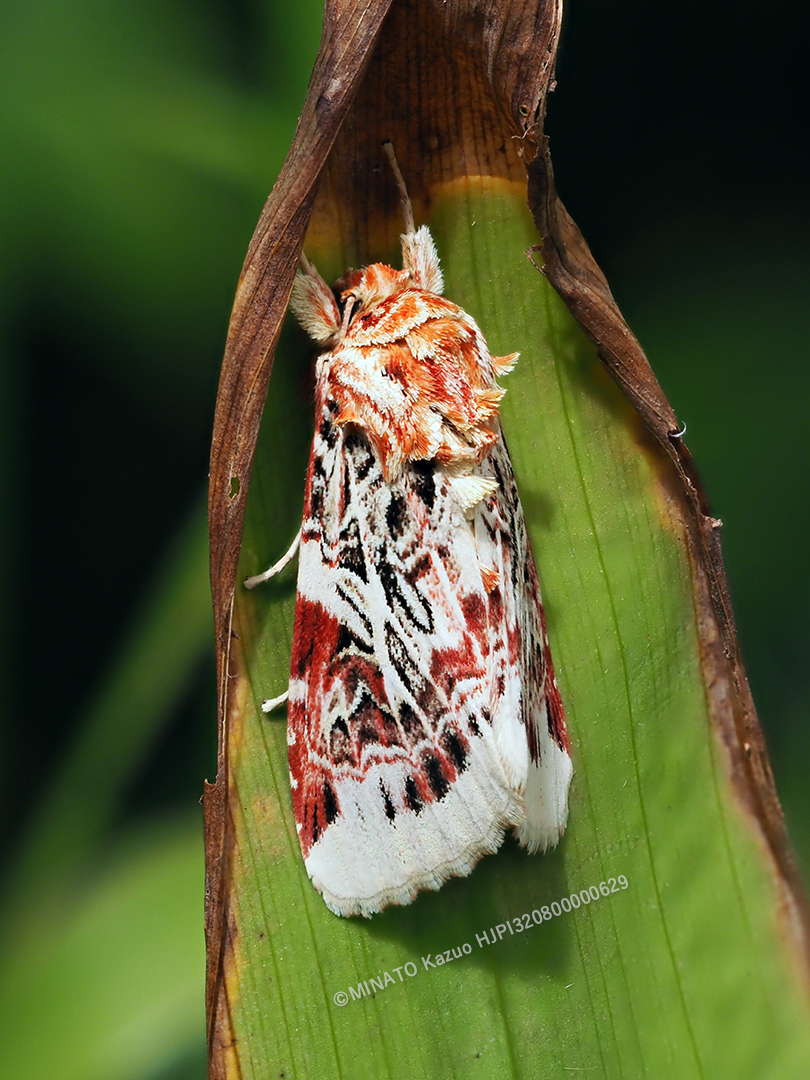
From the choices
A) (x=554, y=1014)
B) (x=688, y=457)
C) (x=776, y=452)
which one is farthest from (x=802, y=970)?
(x=776, y=452)

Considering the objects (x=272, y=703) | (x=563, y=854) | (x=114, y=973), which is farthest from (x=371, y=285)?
(x=114, y=973)

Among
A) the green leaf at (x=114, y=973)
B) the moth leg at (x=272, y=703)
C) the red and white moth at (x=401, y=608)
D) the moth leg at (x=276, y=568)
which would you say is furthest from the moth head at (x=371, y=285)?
the green leaf at (x=114, y=973)

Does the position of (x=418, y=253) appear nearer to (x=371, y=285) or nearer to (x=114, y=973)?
(x=371, y=285)

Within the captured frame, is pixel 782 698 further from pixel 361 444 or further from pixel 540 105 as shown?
pixel 540 105

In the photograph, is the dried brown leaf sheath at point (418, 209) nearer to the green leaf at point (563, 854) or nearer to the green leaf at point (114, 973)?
the green leaf at point (563, 854)

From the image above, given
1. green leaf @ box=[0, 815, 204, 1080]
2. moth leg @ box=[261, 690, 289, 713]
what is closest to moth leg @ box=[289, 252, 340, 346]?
moth leg @ box=[261, 690, 289, 713]
